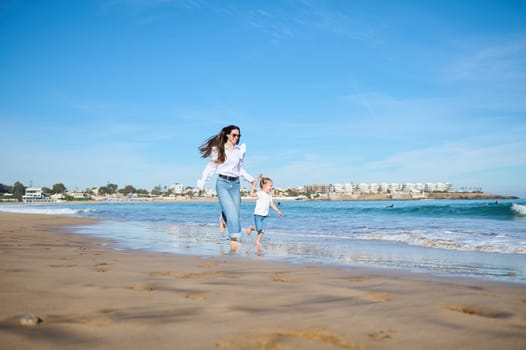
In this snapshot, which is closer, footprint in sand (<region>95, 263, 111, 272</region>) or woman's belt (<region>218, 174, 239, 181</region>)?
footprint in sand (<region>95, 263, 111, 272</region>)

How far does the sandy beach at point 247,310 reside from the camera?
1.97 m

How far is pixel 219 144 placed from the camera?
6.91 m

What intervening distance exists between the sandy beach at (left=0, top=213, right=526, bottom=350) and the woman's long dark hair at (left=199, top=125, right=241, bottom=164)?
117 inches

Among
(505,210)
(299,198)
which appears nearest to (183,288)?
(505,210)

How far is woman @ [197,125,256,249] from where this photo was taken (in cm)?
694

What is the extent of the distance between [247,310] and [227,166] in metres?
4.59

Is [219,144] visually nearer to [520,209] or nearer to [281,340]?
[281,340]

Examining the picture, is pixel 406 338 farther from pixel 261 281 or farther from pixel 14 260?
pixel 14 260

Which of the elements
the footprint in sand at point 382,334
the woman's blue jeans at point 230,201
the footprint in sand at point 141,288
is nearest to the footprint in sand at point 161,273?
the footprint in sand at point 141,288

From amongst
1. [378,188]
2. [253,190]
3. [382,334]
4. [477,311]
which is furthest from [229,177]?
[378,188]

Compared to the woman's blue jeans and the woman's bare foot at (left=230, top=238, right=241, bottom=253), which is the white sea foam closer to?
the woman's bare foot at (left=230, top=238, right=241, bottom=253)

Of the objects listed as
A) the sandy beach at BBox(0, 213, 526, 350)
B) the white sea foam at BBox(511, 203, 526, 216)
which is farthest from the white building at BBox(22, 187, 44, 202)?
the sandy beach at BBox(0, 213, 526, 350)

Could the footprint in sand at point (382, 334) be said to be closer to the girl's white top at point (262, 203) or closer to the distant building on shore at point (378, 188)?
the girl's white top at point (262, 203)

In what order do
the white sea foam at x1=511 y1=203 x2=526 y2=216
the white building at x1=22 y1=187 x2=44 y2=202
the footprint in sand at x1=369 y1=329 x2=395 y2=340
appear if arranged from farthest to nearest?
the white building at x1=22 y1=187 x2=44 y2=202 < the white sea foam at x1=511 y1=203 x2=526 y2=216 < the footprint in sand at x1=369 y1=329 x2=395 y2=340
